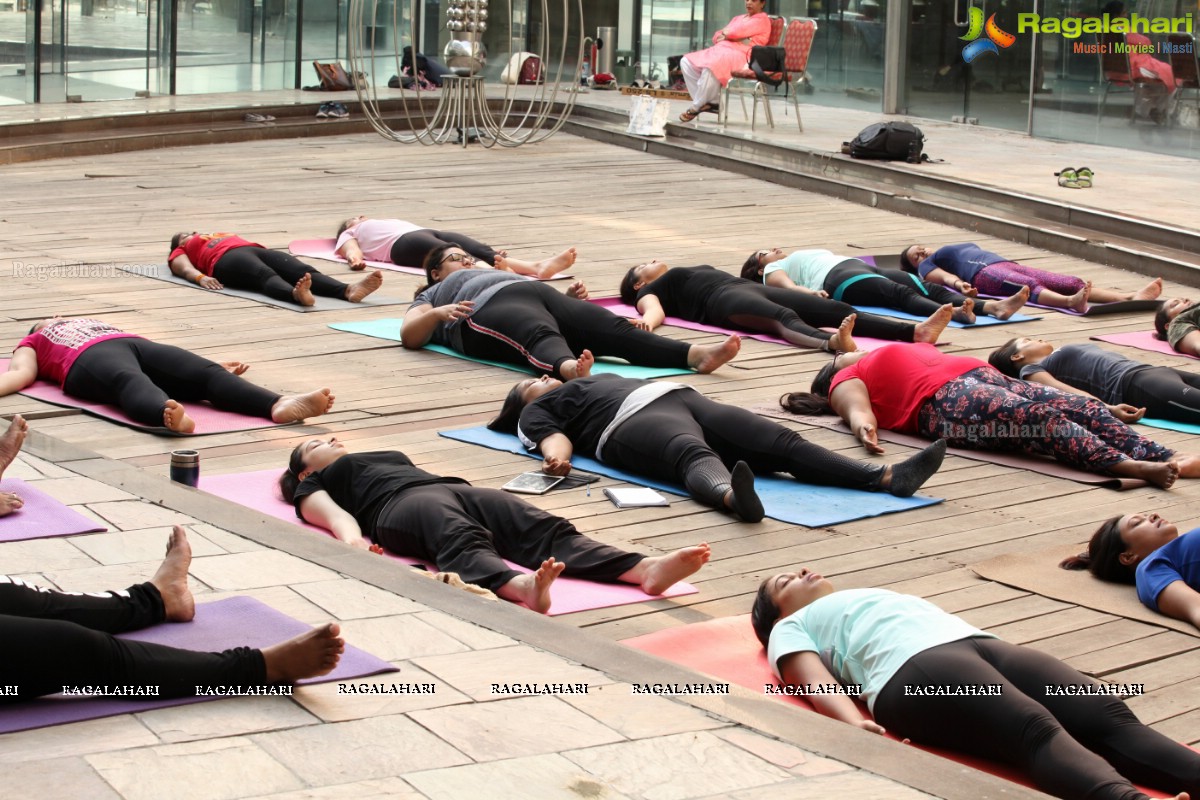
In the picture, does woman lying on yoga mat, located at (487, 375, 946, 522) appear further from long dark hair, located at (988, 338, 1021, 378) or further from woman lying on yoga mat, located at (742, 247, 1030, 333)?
woman lying on yoga mat, located at (742, 247, 1030, 333)

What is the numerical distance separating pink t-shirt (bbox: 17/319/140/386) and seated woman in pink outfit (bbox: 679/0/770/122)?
29.2 ft

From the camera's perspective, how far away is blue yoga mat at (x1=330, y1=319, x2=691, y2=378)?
5766mm

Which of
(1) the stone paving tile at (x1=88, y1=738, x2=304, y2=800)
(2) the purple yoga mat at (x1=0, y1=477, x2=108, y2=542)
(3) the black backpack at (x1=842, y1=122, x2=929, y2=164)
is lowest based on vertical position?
(1) the stone paving tile at (x1=88, y1=738, x2=304, y2=800)

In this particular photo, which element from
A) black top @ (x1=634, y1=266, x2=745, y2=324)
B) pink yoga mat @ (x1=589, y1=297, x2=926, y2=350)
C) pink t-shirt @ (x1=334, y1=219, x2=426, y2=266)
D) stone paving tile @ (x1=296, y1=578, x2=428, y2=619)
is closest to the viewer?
stone paving tile @ (x1=296, y1=578, x2=428, y2=619)

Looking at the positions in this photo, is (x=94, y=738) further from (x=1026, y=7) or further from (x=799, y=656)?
(x=1026, y=7)

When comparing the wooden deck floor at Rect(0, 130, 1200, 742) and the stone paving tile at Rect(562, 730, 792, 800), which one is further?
the wooden deck floor at Rect(0, 130, 1200, 742)

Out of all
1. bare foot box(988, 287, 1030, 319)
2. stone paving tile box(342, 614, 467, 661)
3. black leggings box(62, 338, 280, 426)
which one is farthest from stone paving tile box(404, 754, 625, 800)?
bare foot box(988, 287, 1030, 319)

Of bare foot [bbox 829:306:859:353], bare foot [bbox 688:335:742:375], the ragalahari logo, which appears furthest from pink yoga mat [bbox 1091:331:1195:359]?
the ragalahari logo

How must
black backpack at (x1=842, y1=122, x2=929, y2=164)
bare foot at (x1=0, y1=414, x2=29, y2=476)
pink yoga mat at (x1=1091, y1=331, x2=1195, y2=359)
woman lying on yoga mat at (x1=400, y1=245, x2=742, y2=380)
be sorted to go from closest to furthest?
bare foot at (x1=0, y1=414, x2=29, y2=476) < woman lying on yoga mat at (x1=400, y1=245, x2=742, y2=380) < pink yoga mat at (x1=1091, y1=331, x2=1195, y2=359) < black backpack at (x1=842, y1=122, x2=929, y2=164)

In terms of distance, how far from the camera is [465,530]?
368cm

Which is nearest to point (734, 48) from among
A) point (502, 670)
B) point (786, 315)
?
point (786, 315)

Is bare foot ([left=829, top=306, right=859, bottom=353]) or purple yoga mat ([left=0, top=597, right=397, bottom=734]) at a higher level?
bare foot ([left=829, top=306, right=859, bottom=353])

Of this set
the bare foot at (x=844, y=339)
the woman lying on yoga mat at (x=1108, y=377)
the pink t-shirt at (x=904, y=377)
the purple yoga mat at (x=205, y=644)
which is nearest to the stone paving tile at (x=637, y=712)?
the purple yoga mat at (x=205, y=644)

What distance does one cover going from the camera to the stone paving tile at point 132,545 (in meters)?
3.33
